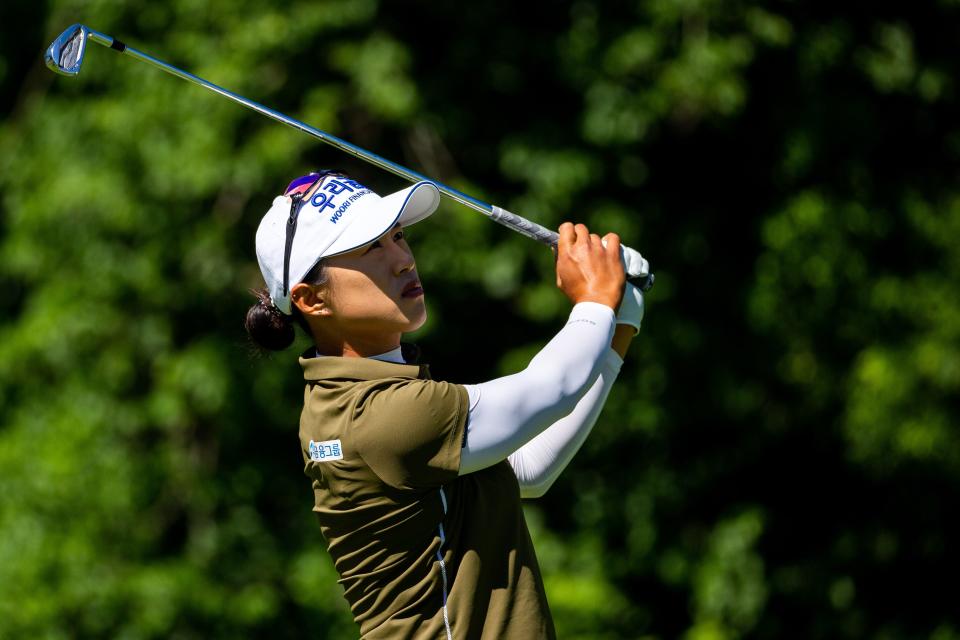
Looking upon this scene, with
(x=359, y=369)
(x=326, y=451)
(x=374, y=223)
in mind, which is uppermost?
(x=374, y=223)

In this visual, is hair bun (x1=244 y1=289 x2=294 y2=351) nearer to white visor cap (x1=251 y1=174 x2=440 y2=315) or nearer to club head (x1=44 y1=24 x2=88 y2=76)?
white visor cap (x1=251 y1=174 x2=440 y2=315)

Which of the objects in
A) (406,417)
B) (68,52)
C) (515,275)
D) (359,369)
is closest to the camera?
(406,417)

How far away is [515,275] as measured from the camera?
238 inches

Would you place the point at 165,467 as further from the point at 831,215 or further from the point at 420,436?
the point at 420,436

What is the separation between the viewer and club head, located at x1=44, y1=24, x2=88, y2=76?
2.78 metres

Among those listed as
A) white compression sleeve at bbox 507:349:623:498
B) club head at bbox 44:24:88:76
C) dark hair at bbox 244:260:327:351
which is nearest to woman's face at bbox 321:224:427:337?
dark hair at bbox 244:260:327:351

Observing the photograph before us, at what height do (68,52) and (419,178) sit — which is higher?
(68,52)

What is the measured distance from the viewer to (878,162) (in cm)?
655

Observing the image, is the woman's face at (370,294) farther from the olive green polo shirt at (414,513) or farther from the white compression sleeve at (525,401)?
the white compression sleeve at (525,401)

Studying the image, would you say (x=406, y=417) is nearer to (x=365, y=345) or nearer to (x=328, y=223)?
(x=365, y=345)

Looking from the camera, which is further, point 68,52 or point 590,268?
point 68,52

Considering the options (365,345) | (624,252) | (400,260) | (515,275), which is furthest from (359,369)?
(515,275)

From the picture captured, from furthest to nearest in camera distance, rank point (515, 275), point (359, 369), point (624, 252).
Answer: point (515, 275)
point (624, 252)
point (359, 369)

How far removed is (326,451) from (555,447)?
48 cm
